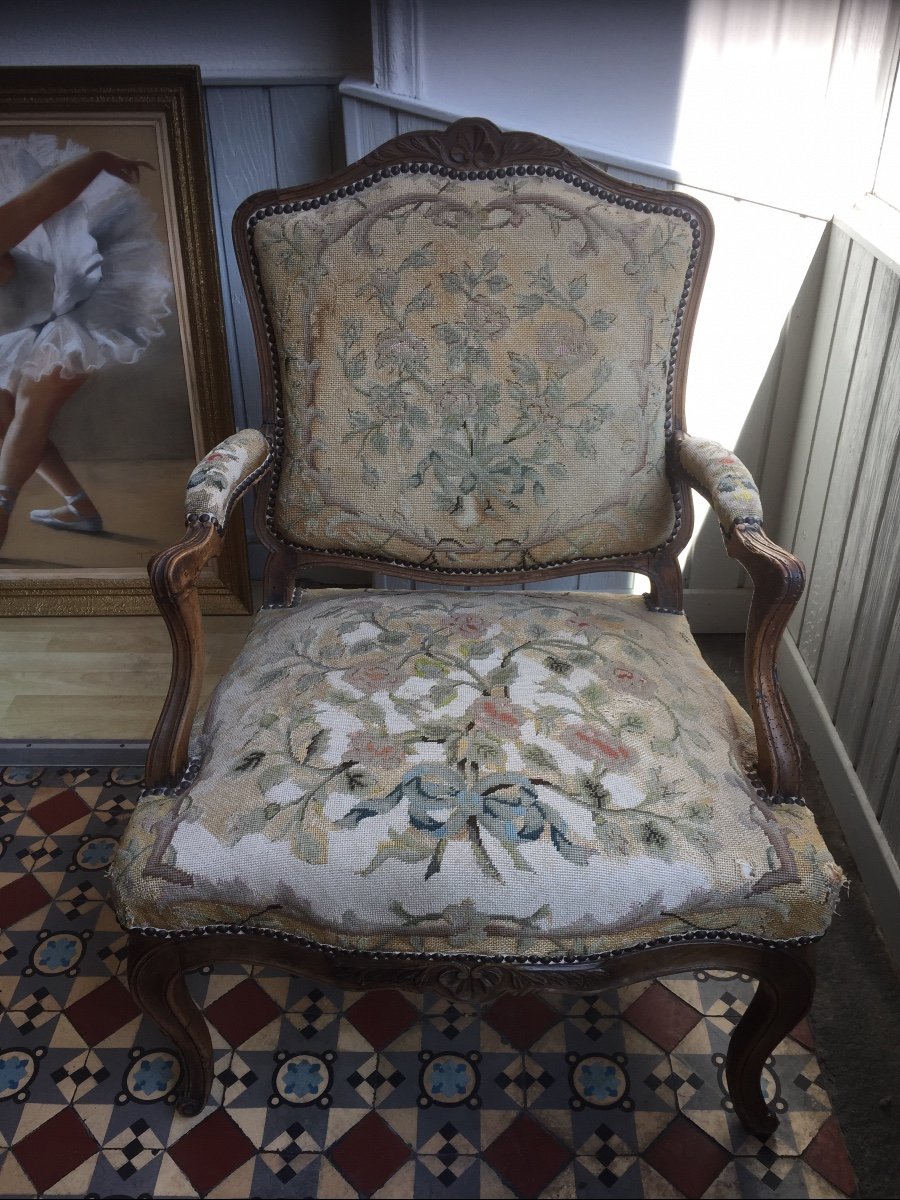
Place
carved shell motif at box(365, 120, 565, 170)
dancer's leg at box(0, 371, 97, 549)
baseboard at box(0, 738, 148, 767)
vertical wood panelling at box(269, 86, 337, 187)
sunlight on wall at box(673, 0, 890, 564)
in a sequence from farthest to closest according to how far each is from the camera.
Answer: dancer's leg at box(0, 371, 97, 549) < baseboard at box(0, 738, 148, 767) < vertical wood panelling at box(269, 86, 337, 187) < sunlight on wall at box(673, 0, 890, 564) < carved shell motif at box(365, 120, 565, 170)

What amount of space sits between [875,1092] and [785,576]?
73 centimetres

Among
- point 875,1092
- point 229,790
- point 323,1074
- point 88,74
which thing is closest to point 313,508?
point 229,790

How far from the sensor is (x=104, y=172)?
1.76 meters

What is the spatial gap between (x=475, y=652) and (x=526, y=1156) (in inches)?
24.5

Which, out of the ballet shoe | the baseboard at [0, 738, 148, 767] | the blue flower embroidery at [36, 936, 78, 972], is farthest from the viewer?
the ballet shoe

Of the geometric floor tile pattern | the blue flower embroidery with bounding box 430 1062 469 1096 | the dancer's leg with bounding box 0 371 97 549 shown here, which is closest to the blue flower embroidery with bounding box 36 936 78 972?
the geometric floor tile pattern

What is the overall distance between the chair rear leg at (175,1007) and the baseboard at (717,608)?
1.27 metres

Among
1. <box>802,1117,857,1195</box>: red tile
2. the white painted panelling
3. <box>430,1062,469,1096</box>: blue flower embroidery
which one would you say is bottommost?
<box>430,1062,469,1096</box>: blue flower embroidery

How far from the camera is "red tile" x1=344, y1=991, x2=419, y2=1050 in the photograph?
1.37 meters

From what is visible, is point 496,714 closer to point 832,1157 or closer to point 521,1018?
point 521,1018

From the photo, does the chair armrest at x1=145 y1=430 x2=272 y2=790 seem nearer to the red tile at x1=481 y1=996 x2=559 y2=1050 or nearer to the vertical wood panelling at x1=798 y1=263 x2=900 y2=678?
the red tile at x1=481 y1=996 x2=559 y2=1050

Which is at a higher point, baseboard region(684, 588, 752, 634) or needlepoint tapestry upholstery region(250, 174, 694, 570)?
needlepoint tapestry upholstery region(250, 174, 694, 570)

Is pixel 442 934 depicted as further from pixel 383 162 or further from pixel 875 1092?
pixel 383 162

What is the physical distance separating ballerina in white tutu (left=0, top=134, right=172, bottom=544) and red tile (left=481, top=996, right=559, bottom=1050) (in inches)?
52.3
